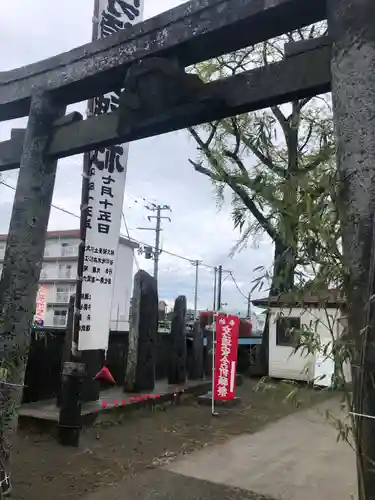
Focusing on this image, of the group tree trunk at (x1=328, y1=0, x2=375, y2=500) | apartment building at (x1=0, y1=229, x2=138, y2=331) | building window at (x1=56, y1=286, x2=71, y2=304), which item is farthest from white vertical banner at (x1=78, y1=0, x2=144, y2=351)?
building window at (x1=56, y1=286, x2=71, y2=304)

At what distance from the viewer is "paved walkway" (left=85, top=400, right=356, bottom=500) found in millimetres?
5020

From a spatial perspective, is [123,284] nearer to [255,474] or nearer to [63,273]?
[63,273]

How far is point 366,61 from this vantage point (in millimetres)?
2652

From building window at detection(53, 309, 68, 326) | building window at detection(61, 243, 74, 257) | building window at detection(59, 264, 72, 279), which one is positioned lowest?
building window at detection(53, 309, 68, 326)

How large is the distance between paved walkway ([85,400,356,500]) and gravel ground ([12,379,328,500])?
0.61 feet

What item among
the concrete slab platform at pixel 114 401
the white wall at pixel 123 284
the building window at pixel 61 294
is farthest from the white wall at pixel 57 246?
the concrete slab platform at pixel 114 401

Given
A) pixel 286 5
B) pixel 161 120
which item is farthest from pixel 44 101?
pixel 286 5

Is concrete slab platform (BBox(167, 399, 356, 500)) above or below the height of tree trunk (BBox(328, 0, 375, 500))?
below

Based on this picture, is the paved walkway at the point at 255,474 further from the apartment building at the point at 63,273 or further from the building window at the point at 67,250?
the building window at the point at 67,250

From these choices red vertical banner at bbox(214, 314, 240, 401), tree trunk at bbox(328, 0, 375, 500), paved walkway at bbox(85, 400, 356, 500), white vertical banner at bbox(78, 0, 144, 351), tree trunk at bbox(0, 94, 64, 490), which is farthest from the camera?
red vertical banner at bbox(214, 314, 240, 401)

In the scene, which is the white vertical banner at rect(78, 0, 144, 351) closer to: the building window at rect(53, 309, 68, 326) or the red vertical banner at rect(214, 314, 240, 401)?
the red vertical banner at rect(214, 314, 240, 401)

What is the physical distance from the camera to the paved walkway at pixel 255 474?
198 inches

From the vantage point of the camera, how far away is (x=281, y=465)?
20.5ft

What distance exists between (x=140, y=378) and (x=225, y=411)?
177cm
